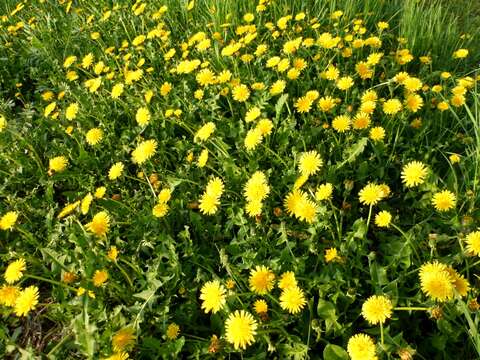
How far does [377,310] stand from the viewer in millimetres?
1404

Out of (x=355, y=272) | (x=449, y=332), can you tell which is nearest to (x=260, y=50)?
(x=355, y=272)

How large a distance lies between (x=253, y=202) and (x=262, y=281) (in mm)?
364

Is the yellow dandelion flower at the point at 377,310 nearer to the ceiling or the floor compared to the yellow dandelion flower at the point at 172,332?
nearer to the ceiling

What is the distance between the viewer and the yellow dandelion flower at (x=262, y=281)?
5.15 feet

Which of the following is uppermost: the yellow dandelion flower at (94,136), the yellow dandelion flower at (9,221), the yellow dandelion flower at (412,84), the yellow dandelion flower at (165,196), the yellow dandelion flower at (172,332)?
the yellow dandelion flower at (412,84)

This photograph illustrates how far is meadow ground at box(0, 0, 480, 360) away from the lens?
1.54 metres

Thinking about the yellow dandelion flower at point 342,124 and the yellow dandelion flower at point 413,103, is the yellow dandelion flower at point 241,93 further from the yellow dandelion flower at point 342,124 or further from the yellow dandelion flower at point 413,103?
the yellow dandelion flower at point 413,103

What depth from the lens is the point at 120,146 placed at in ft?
8.43

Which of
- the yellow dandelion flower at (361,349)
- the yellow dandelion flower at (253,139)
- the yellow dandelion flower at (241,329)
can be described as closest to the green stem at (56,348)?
the yellow dandelion flower at (241,329)

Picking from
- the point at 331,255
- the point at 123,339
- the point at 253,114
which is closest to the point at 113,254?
the point at 123,339

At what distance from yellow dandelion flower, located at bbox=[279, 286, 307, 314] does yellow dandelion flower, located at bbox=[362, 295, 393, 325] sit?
22cm

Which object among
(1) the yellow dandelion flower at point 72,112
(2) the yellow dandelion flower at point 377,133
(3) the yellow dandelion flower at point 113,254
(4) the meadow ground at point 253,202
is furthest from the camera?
(1) the yellow dandelion flower at point 72,112

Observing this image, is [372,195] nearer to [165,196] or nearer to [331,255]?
[331,255]

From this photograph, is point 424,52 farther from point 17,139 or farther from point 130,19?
point 17,139
